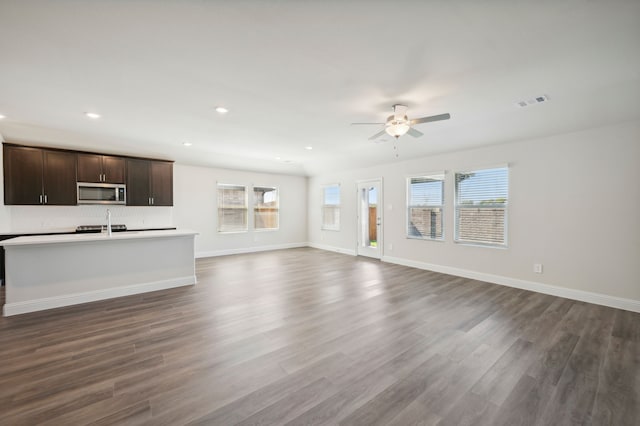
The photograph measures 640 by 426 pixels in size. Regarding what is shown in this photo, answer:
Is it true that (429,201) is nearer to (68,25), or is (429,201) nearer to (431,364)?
(431,364)

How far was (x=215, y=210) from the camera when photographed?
7492 millimetres

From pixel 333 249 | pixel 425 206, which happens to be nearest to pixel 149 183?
pixel 333 249

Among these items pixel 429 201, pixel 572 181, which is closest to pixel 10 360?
pixel 429 201

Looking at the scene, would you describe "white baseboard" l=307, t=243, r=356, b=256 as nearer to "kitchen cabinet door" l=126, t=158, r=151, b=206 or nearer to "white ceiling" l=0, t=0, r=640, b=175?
"white ceiling" l=0, t=0, r=640, b=175

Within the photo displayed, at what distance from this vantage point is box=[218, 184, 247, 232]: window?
7672mm

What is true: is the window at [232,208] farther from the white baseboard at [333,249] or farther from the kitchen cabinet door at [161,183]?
the white baseboard at [333,249]

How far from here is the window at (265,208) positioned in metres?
8.33

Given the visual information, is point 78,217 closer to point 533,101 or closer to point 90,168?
point 90,168

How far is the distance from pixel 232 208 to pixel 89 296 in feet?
14.1

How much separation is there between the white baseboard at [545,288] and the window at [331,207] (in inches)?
117

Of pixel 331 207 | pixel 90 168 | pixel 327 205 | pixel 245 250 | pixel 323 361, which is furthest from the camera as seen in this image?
pixel 327 205

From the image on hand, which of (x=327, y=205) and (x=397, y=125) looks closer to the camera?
(x=397, y=125)

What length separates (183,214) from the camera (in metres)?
6.97

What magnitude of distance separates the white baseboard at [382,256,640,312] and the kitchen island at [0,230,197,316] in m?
4.93
